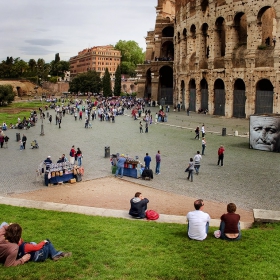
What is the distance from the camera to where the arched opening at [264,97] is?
37750mm

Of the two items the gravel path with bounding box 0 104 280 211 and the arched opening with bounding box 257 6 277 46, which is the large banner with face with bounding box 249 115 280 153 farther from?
the arched opening with bounding box 257 6 277 46

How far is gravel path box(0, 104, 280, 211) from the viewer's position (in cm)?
1569

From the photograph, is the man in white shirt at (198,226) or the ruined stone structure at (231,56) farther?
the ruined stone structure at (231,56)

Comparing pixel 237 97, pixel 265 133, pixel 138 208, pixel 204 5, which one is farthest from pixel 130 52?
pixel 138 208

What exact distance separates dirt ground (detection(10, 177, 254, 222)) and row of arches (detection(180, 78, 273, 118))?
25.3 metres

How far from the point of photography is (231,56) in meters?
40.6

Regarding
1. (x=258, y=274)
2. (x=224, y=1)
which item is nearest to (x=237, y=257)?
(x=258, y=274)

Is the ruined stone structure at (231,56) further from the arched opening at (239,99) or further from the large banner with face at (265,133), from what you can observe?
the large banner with face at (265,133)

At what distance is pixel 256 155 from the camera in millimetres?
23172

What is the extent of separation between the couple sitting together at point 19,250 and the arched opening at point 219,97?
3771 cm

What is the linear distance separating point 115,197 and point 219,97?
3164 centimetres

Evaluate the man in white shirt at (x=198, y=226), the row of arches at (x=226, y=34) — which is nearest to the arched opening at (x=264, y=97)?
the row of arches at (x=226, y=34)

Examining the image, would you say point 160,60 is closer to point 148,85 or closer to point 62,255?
point 148,85

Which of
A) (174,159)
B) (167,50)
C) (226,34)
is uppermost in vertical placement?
(167,50)
